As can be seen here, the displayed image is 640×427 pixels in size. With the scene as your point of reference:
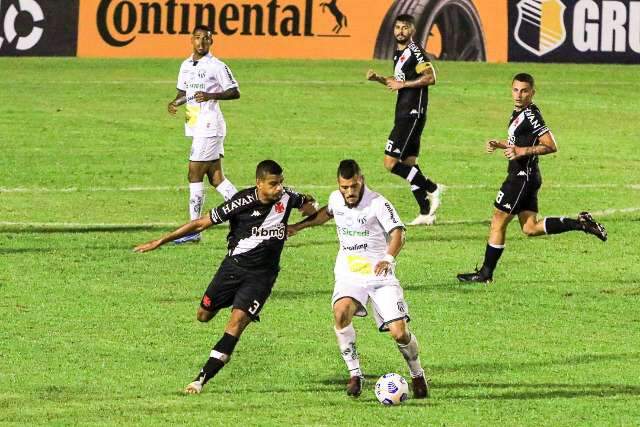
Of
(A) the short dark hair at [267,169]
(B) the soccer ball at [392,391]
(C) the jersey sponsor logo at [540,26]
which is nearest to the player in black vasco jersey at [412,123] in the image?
(A) the short dark hair at [267,169]

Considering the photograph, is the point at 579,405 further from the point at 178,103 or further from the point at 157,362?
the point at 178,103

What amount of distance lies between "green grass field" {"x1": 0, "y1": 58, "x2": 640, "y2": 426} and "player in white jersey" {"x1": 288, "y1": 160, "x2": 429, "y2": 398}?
421 millimetres

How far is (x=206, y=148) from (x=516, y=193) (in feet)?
15.1

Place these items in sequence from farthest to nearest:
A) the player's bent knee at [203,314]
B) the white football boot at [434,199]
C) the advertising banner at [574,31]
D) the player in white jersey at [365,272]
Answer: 1. the advertising banner at [574,31]
2. the white football boot at [434,199]
3. the player's bent knee at [203,314]
4. the player in white jersey at [365,272]

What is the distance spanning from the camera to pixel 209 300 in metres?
14.2

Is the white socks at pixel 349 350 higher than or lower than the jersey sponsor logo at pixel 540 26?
lower

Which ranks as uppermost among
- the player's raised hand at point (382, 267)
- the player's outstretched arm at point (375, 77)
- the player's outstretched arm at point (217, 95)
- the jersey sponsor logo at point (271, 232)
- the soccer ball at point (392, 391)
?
the player's outstretched arm at point (375, 77)

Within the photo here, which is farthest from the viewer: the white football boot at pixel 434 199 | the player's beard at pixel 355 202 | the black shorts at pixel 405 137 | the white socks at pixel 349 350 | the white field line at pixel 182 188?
the white field line at pixel 182 188

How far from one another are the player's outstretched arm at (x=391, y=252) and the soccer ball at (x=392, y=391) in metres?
0.88

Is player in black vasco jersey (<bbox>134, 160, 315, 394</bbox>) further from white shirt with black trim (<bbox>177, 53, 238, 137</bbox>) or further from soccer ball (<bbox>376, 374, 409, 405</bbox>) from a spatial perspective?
white shirt with black trim (<bbox>177, 53, 238, 137</bbox>)

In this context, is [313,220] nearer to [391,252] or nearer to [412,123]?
[391,252]

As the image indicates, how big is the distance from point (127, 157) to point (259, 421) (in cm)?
1818

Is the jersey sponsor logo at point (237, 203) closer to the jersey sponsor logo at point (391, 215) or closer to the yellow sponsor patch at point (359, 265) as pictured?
the yellow sponsor patch at point (359, 265)

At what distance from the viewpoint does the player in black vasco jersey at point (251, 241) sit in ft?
45.8
